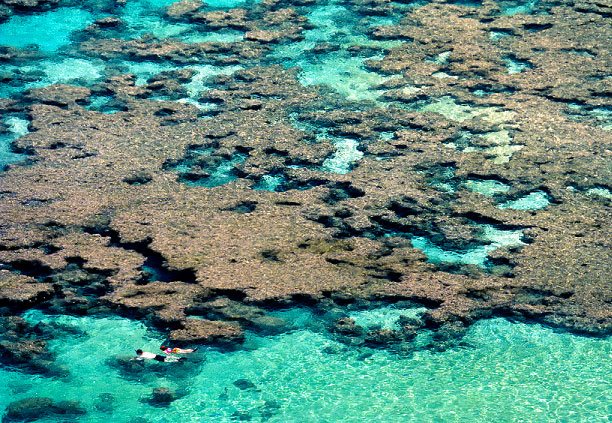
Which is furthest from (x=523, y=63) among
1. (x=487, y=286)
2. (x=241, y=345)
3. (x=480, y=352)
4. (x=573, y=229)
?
(x=241, y=345)

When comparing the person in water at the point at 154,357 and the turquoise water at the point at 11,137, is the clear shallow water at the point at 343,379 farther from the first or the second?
the turquoise water at the point at 11,137

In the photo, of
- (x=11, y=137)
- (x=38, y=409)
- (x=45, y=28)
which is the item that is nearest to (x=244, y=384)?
(x=38, y=409)

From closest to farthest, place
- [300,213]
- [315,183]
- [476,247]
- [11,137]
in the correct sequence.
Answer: [476,247], [300,213], [315,183], [11,137]

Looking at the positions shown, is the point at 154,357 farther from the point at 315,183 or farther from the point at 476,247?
the point at 476,247

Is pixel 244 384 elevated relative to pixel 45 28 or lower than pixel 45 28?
lower

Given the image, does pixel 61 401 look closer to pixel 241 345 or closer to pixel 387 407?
pixel 241 345

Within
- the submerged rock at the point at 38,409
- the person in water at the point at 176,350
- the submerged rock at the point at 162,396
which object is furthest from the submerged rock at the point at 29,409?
the person in water at the point at 176,350

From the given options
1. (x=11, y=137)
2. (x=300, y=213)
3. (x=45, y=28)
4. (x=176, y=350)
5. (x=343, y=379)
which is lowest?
(x=343, y=379)

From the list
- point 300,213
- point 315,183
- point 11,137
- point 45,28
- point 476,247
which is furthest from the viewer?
point 45,28
